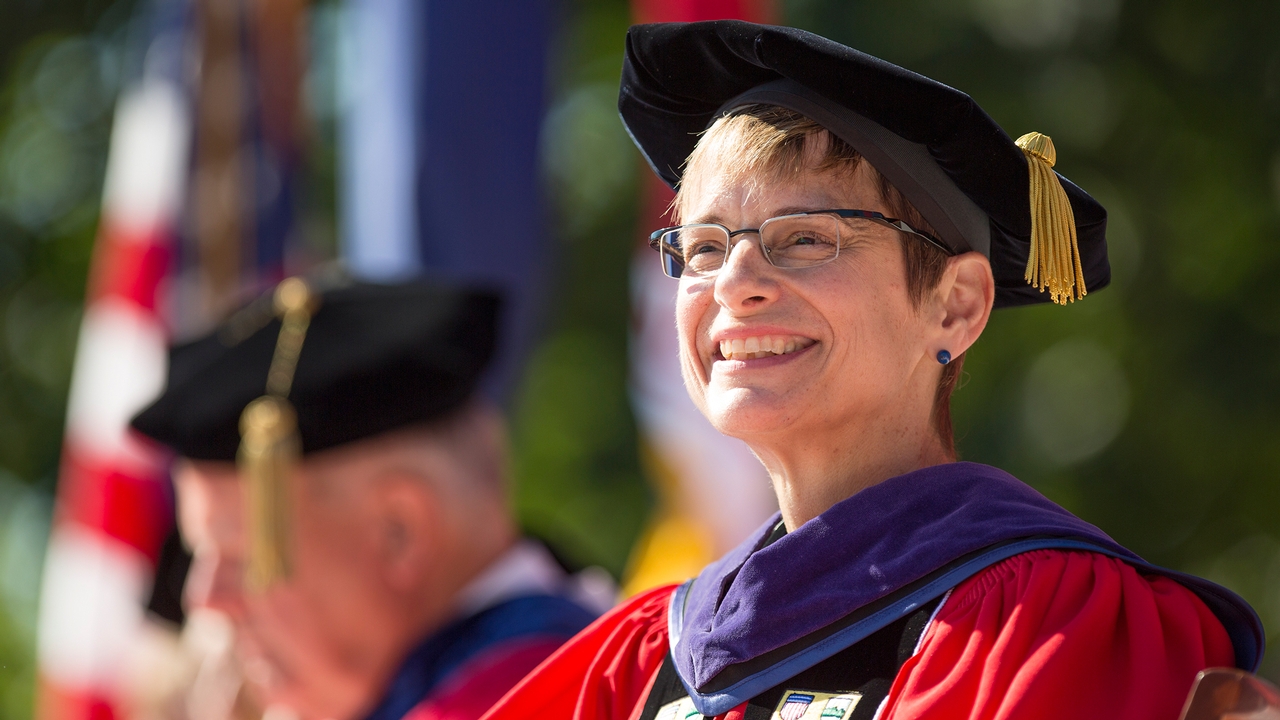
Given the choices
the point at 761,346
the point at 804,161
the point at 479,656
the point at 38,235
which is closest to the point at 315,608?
the point at 479,656

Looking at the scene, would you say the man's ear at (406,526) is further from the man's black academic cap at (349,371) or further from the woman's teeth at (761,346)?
the woman's teeth at (761,346)

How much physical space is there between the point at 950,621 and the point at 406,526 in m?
2.05

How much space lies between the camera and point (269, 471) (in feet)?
11.2

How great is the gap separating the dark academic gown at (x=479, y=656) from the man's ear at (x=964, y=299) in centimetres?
153

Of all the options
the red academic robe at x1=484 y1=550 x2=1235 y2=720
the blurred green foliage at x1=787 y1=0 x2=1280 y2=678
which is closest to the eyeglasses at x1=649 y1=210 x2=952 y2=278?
the red academic robe at x1=484 y1=550 x2=1235 y2=720

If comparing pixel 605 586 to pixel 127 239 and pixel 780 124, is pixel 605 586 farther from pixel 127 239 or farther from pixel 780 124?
pixel 127 239

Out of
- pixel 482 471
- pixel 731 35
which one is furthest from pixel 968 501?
pixel 482 471

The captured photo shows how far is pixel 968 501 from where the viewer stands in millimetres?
1763

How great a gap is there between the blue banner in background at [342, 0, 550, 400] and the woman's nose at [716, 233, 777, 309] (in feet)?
8.43

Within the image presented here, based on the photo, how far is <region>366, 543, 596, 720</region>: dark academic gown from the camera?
10.2ft

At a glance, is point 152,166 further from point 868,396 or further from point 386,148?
point 868,396

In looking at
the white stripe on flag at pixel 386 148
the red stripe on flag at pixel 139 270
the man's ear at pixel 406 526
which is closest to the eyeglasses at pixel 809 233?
the man's ear at pixel 406 526

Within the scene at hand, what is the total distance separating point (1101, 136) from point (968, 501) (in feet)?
21.0

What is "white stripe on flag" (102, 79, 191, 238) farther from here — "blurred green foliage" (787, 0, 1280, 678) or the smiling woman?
the smiling woman
